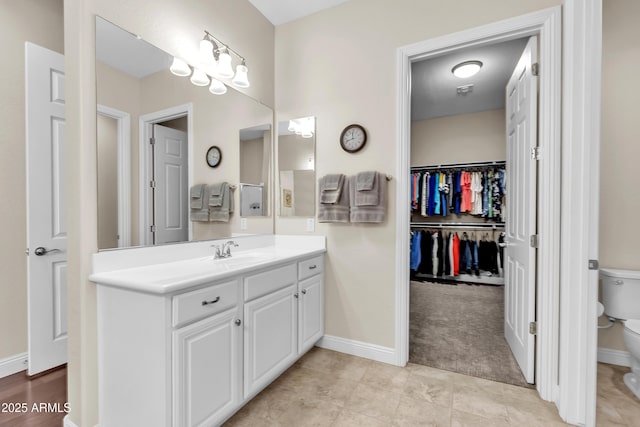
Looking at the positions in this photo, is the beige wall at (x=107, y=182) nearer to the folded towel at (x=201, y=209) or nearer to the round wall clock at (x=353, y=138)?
the folded towel at (x=201, y=209)

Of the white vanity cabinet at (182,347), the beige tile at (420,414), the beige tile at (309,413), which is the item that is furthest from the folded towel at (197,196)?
the beige tile at (420,414)

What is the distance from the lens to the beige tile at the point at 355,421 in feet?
5.31

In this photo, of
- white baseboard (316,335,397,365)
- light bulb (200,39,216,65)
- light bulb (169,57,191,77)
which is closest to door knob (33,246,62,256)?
light bulb (169,57,191,77)

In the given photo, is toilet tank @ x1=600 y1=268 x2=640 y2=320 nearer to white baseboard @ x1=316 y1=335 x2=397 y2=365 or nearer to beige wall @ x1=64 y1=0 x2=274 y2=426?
white baseboard @ x1=316 y1=335 x2=397 y2=365

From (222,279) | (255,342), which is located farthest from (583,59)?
(255,342)

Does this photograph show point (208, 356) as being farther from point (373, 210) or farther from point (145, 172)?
point (373, 210)

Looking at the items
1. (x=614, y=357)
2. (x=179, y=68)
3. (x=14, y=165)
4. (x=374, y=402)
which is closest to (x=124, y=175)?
(x=179, y=68)

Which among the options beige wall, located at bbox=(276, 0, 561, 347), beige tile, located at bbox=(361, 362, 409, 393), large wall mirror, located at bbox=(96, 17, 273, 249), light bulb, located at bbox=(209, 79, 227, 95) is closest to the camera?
large wall mirror, located at bbox=(96, 17, 273, 249)

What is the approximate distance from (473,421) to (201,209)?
6.80 ft

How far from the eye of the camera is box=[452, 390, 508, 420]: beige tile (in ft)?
5.59

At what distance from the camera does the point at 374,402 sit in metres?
1.81

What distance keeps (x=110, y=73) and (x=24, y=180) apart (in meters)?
1.25

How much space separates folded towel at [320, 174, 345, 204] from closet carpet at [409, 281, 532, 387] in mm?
1411

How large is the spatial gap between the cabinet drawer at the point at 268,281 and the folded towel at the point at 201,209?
24.6 inches
